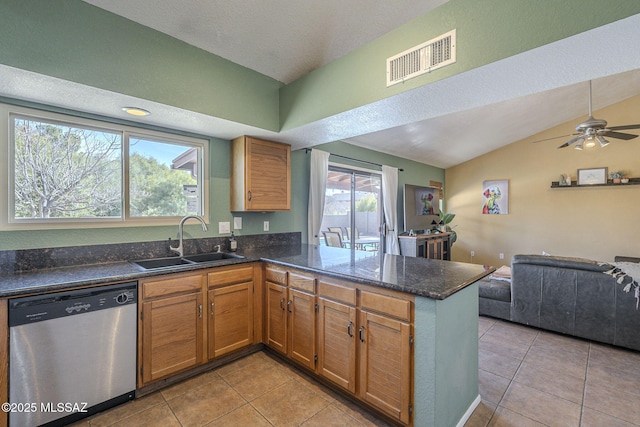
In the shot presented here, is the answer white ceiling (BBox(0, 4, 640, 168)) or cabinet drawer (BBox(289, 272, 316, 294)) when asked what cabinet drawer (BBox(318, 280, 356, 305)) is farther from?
white ceiling (BBox(0, 4, 640, 168))

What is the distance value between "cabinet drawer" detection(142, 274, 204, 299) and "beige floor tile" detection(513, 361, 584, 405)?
104 inches

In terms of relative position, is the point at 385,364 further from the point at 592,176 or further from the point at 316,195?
the point at 592,176

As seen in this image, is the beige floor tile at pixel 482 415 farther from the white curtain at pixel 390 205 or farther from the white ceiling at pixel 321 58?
the white curtain at pixel 390 205

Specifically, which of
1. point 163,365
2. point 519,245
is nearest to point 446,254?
point 519,245

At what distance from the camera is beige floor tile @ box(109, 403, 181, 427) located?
173 cm

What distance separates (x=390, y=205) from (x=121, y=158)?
414 centimetres

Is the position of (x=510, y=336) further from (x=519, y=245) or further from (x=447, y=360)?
(x=519, y=245)

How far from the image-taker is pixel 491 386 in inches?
83.5

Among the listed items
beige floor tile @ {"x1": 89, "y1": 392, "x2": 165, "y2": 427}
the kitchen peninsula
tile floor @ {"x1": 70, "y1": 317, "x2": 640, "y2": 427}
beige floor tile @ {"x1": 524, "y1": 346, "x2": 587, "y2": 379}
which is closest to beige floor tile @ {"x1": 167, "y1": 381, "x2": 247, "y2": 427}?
tile floor @ {"x1": 70, "y1": 317, "x2": 640, "y2": 427}

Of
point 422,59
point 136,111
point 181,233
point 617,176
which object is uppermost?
point 422,59

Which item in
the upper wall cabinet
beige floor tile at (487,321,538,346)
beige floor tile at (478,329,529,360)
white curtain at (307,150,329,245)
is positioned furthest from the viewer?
white curtain at (307,150,329,245)

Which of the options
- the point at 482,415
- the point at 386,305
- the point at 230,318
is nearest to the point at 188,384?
the point at 230,318

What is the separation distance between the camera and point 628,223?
194 inches

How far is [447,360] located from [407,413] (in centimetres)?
37
